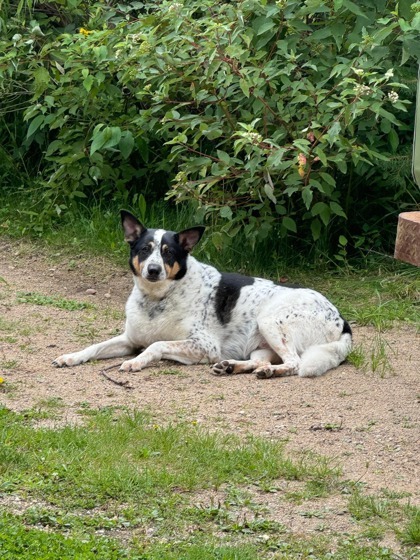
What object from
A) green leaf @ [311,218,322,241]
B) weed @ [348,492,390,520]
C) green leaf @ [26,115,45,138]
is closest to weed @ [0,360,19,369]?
weed @ [348,492,390,520]

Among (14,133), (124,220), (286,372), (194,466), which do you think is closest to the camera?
(194,466)

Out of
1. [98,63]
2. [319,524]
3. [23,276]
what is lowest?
[23,276]

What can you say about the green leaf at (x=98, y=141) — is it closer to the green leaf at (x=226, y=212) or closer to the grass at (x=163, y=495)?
the green leaf at (x=226, y=212)

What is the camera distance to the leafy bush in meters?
7.91

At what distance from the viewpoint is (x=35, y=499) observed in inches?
176

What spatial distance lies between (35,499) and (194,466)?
2.62 feet

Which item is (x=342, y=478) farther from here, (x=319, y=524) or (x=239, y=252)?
(x=239, y=252)

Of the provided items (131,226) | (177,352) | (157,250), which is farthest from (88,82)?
(177,352)

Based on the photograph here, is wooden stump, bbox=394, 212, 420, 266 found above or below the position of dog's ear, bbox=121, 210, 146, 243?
above

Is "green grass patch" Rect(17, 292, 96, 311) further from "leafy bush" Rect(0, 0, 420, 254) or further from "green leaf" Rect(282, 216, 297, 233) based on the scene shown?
"green leaf" Rect(282, 216, 297, 233)

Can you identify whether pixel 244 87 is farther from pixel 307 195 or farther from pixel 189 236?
pixel 189 236

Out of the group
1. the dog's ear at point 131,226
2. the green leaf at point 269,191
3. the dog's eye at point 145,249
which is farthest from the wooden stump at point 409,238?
the green leaf at point 269,191

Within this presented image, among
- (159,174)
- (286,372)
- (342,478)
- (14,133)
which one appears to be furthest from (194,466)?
(14,133)

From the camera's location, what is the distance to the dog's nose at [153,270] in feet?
23.7
